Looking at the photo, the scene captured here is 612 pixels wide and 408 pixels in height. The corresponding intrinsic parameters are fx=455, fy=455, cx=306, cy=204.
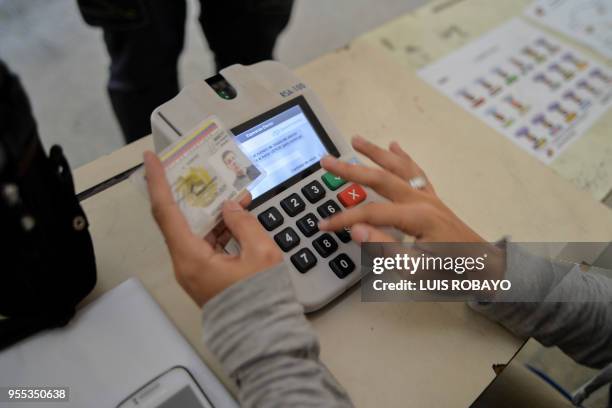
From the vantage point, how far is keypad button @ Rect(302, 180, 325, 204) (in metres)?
0.44

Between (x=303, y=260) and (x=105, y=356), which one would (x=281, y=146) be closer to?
(x=303, y=260)

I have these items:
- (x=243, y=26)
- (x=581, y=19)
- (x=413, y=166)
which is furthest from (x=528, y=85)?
(x=243, y=26)

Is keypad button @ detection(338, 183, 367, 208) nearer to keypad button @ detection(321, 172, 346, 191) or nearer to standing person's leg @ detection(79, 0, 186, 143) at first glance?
keypad button @ detection(321, 172, 346, 191)

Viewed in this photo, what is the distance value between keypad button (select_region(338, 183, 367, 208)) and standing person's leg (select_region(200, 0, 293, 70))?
0.39 metres

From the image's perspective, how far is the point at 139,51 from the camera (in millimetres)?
658

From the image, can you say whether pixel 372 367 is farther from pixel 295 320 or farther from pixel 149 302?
pixel 149 302

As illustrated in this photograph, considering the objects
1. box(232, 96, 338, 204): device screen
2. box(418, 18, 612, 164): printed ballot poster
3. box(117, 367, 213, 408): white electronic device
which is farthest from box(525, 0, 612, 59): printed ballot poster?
box(117, 367, 213, 408): white electronic device

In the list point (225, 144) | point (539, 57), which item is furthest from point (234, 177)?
point (539, 57)

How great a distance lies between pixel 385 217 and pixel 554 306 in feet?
0.60

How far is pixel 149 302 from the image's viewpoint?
0.40 m

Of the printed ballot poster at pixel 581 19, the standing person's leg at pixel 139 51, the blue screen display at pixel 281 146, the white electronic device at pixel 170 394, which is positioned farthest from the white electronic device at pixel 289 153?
the printed ballot poster at pixel 581 19

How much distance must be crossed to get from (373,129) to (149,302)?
13.2 inches

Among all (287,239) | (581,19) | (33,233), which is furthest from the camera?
(581,19)

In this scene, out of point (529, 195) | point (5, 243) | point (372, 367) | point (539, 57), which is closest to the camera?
point (5, 243)
